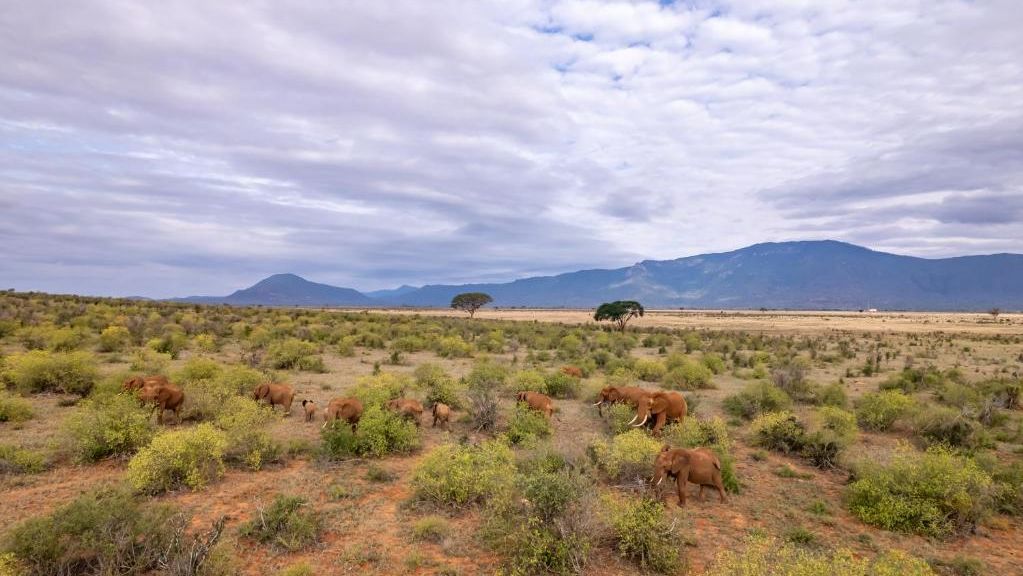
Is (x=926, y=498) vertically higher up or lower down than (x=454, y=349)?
lower down

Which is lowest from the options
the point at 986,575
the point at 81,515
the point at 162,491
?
the point at 986,575

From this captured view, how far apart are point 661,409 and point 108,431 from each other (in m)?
12.7

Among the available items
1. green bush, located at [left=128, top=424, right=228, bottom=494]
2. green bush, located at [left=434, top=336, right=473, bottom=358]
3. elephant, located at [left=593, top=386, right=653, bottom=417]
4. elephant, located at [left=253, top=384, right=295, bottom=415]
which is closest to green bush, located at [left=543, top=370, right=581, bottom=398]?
elephant, located at [left=593, top=386, right=653, bottom=417]

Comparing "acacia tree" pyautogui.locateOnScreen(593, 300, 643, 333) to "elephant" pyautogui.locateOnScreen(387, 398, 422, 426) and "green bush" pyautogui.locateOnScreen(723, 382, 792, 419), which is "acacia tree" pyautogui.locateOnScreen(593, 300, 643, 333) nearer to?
"green bush" pyautogui.locateOnScreen(723, 382, 792, 419)

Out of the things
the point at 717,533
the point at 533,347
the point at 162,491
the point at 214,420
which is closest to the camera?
the point at 717,533

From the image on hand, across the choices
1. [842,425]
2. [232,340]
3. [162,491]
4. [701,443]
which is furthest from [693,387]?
[232,340]

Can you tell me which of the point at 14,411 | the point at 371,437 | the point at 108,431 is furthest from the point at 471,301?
the point at 108,431

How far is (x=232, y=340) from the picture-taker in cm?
2944

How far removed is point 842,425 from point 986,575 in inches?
235

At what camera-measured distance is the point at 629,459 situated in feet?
31.9

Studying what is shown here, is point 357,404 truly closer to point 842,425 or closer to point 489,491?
point 489,491

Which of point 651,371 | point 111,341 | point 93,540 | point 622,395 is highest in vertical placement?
point 111,341

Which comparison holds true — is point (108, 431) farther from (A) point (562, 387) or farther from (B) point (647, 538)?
(A) point (562, 387)

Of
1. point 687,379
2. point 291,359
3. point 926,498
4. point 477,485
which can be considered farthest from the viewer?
point 291,359
